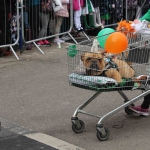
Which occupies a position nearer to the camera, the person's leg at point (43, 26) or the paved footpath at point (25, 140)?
the paved footpath at point (25, 140)

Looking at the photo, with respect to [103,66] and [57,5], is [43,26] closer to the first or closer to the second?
[57,5]

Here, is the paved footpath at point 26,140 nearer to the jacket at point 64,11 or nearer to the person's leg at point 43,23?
the person's leg at point 43,23

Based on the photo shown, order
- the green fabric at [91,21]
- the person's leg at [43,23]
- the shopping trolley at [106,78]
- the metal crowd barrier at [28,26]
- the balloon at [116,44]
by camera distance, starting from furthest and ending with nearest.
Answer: the green fabric at [91,21] < the person's leg at [43,23] < the metal crowd barrier at [28,26] < the shopping trolley at [106,78] < the balloon at [116,44]

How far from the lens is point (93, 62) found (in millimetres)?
5180

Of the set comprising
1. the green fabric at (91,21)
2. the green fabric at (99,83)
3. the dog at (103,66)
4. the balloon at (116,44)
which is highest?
the balloon at (116,44)

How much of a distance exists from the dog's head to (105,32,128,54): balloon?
0.13 m

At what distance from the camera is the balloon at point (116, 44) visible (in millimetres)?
5062

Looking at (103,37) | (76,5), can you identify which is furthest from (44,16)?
(103,37)

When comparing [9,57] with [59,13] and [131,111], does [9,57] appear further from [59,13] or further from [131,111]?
[131,111]

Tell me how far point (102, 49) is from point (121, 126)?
1.03 metres

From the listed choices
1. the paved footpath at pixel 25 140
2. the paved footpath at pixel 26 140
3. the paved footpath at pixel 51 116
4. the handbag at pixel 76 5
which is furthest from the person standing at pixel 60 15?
the paved footpath at pixel 26 140

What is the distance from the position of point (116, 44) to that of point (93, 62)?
0.33m

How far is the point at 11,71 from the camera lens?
8.35 m

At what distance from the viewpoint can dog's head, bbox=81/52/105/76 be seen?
515 cm
